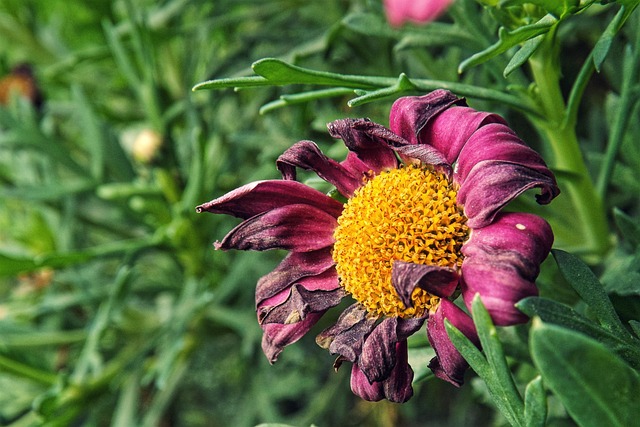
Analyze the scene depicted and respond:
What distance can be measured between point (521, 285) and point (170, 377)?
37.8 inches

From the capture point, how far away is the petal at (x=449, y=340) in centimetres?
57

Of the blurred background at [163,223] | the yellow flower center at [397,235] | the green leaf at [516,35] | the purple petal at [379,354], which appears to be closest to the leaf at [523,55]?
the green leaf at [516,35]

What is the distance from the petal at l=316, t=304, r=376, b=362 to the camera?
24.3 inches

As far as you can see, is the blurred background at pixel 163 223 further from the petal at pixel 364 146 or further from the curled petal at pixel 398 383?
the curled petal at pixel 398 383

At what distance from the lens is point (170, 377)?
1.36 metres

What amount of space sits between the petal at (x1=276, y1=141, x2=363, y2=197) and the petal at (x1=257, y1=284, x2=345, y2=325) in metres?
0.10

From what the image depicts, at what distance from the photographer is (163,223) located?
132 centimetres

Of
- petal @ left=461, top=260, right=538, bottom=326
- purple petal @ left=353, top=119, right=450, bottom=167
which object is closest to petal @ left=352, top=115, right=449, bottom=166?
purple petal @ left=353, top=119, right=450, bottom=167

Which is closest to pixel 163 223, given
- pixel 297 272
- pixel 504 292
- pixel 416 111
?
pixel 297 272

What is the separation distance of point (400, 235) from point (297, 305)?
0.10 m

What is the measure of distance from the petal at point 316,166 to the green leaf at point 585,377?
286mm

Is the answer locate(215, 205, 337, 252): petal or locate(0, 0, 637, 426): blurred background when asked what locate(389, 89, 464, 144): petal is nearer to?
locate(215, 205, 337, 252): petal

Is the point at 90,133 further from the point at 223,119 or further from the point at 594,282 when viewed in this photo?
the point at 594,282

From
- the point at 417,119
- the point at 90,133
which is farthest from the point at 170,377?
the point at 417,119
